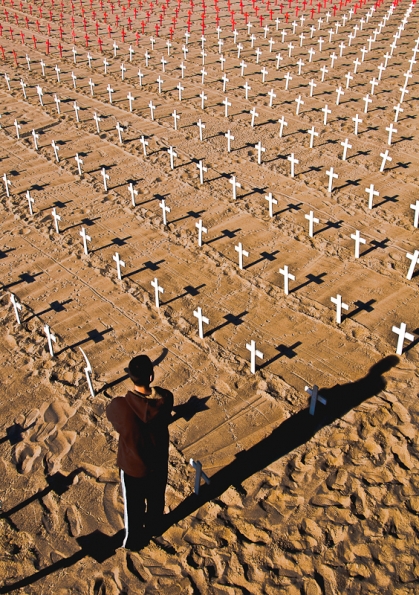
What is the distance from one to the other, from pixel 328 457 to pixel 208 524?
1.56 m

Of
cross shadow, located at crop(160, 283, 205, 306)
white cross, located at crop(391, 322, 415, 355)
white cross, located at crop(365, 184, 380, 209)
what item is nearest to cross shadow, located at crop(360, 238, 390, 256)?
white cross, located at crop(365, 184, 380, 209)

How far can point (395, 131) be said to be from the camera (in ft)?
43.4

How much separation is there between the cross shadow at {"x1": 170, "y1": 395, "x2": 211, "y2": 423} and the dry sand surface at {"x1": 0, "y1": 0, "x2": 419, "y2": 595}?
0.03 meters

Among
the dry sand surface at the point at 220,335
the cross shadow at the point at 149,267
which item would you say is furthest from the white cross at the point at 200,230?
the cross shadow at the point at 149,267

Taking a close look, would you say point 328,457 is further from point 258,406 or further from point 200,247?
point 200,247

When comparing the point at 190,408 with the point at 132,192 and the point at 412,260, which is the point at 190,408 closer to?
the point at 412,260

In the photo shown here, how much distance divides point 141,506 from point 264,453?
1.75 metres

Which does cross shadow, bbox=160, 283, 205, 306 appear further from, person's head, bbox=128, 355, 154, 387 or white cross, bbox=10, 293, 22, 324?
person's head, bbox=128, 355, 154, 387

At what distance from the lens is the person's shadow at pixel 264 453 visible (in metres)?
5.38

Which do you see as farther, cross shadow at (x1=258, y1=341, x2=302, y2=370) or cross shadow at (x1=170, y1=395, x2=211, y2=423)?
cross shadow at (x1=258, y1=341, x2=302, y2=370)

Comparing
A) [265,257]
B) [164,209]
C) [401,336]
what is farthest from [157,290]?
[401,336]

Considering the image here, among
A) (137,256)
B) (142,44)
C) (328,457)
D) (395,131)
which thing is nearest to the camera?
(328,457)

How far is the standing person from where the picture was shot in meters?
4.52

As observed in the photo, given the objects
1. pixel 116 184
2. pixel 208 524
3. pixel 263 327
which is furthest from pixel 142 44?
pixel 208 524
